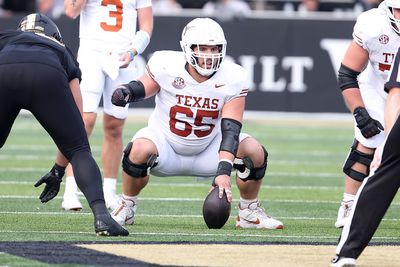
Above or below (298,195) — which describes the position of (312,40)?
below

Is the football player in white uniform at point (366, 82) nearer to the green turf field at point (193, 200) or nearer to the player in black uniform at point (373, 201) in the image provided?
the green turf field at point (193, 200)

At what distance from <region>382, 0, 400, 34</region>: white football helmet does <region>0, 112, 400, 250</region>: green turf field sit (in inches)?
52.0

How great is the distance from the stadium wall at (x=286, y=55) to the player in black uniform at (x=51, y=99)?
982 centimetres

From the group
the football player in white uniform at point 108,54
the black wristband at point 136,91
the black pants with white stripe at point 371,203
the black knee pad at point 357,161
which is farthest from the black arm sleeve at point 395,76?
the football player in white uniform at point 108,54

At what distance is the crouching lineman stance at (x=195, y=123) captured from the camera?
298 inches


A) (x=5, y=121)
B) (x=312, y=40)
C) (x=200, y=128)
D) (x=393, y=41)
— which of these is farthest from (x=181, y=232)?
(x=312, y=40)

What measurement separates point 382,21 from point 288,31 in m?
9.27

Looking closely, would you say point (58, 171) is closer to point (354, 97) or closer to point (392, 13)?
point (354, 97)

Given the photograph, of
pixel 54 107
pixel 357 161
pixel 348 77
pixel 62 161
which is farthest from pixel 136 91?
pixel 357 161

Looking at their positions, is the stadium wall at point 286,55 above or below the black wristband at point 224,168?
below

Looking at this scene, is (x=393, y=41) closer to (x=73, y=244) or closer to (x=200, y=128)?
(x=200, y=128)

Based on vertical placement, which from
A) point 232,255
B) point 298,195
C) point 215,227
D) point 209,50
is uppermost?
point 209,50

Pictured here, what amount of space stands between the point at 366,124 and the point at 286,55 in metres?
9.28

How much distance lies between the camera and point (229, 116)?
755 centimetres
